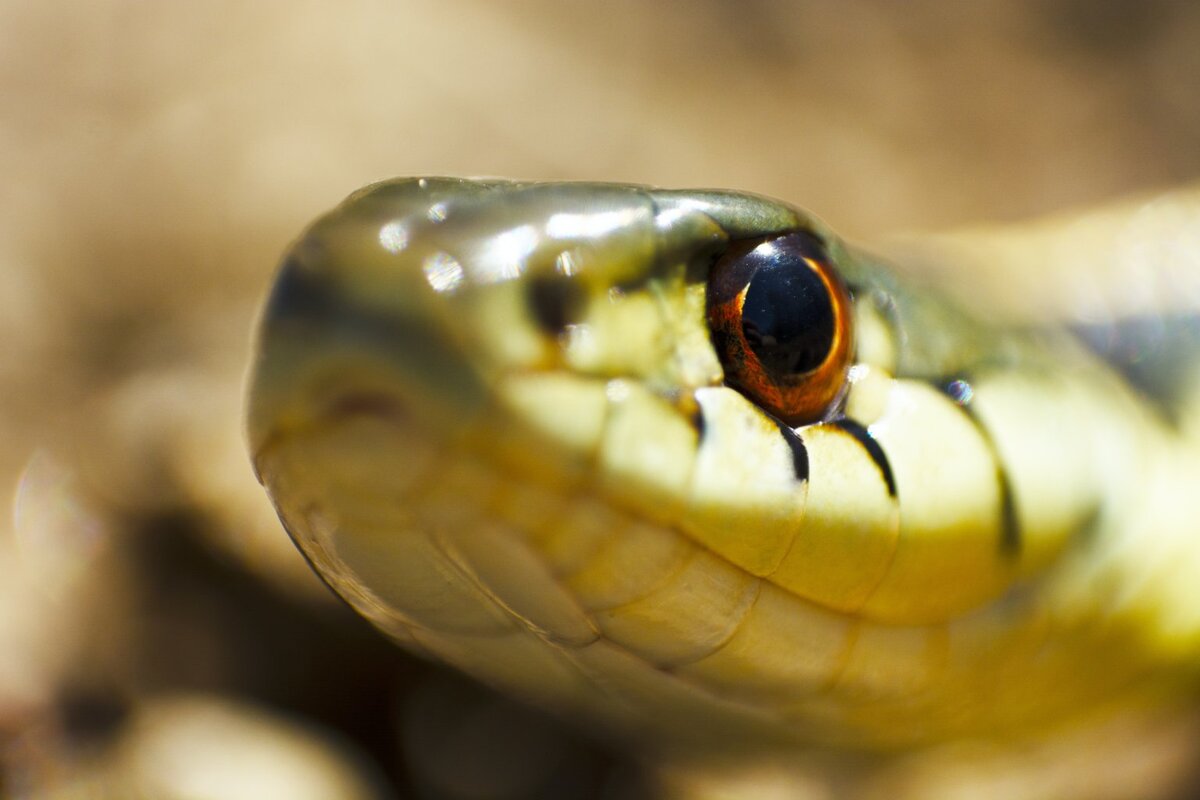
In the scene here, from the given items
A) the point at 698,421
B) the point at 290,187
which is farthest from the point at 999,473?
the point at 290,187

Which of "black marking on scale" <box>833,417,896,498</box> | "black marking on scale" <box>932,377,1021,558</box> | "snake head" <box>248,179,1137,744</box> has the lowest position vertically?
"snake head" <box>248,179,1137,744</box>

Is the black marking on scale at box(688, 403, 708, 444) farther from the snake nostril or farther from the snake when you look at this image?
the snake nostril

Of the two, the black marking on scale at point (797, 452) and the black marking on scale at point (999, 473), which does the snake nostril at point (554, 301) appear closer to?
the black marking on scale at point (797, 452)

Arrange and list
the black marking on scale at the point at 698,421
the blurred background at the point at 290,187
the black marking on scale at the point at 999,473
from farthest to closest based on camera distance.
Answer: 1. the blurred background at the point at 290,187
2. the black marking on scale at the point at 999,473
3. the black marking on scale at the point at 698,421

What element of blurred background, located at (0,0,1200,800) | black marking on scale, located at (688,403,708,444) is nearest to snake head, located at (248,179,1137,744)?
black marking on scale, located at (688,403,708,444)

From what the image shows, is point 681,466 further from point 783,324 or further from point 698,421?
point 783,324

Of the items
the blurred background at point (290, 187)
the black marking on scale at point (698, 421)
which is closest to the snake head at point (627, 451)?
the black marking on scale at point (698, 421)
